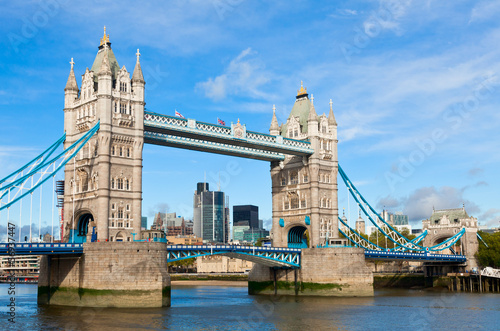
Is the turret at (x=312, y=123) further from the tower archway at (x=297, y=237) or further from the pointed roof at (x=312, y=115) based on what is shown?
the tower archway at (x=297, y=237)

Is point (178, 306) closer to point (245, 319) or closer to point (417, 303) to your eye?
point (245, 319)

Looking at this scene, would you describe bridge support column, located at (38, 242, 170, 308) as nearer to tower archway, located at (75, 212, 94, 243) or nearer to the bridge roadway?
the bridge roadway

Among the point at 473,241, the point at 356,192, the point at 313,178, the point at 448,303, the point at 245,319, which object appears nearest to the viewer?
the point at 245,319

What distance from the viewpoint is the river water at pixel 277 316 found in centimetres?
5009

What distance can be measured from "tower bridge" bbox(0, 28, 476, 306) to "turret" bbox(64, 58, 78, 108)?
0.48 ft

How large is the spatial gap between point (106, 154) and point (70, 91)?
11.5 metres

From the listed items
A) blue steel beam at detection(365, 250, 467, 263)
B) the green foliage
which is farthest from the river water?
the green foliage

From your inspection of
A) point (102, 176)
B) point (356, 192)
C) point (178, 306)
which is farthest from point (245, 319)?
point (356, 192)

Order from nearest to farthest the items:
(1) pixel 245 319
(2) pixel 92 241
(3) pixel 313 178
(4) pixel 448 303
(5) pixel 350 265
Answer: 1. (1) pixel 245 319
2. (2) pixel 92 241
3. (4) pixel 448 303
4. (5) pixel 350 265
5. (3) pixel 313 178

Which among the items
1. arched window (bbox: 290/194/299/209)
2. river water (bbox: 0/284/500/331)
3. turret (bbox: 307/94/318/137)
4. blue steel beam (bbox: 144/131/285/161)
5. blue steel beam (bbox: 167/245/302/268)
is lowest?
river water (bbox: 0/284/500/331)

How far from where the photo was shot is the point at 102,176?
220 ft

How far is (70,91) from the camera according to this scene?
241 feet

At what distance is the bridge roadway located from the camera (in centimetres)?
5762

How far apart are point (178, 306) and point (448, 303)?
106 ft
